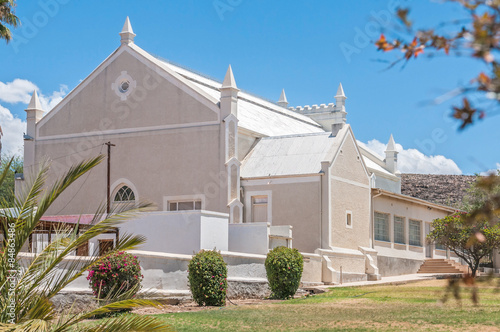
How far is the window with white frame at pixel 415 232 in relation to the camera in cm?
4041

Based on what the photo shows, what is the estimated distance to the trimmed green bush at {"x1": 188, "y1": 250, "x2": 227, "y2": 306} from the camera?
20.9m

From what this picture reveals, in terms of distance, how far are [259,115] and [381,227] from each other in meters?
9.55

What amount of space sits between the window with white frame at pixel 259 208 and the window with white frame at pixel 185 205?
2.74 metres

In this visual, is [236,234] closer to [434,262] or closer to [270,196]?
[270,196]

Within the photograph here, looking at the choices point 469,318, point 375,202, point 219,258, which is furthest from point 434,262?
Result: point 469,318

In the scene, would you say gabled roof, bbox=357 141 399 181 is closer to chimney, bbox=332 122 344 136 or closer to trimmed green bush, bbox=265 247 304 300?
chimney, bbox=332 122 344 136

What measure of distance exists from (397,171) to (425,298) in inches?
1033

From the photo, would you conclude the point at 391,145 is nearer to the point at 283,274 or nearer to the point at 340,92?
the point at 340,92

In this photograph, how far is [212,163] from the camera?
32688mm

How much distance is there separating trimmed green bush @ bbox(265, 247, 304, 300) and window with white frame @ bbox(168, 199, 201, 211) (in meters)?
9.34

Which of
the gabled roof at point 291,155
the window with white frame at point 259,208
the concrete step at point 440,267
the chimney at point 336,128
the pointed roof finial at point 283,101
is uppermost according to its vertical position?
the pointed roof finial at point 283,101

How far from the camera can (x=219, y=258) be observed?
71.1ft

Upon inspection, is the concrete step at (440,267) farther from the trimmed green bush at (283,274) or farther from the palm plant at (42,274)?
the palm plant at (42,274)

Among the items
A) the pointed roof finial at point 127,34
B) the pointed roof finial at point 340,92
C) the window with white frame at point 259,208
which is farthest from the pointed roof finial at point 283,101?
the window with white frame at point 259,208
